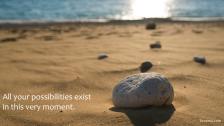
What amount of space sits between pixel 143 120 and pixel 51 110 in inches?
25.0

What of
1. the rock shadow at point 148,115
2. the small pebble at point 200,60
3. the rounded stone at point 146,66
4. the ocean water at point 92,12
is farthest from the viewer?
the ocean water at point 92,12

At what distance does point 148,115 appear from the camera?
2109 millimetres

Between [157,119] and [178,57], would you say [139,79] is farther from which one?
[178,57]

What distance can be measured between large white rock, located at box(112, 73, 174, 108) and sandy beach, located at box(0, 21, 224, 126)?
0.05 meters

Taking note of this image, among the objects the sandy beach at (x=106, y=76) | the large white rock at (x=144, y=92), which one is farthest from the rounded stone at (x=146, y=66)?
the large white rock at (x=144, y=92)

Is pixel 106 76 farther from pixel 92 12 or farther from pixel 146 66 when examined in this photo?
pixel 92 12

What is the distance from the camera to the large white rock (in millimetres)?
2127

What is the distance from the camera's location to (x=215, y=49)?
438cm

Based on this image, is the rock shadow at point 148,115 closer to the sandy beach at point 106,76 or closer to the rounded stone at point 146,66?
the sandy beach at point 106,76

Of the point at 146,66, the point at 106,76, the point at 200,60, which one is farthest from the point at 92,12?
the point at 106,76

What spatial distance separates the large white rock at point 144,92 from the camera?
2127 millimetres

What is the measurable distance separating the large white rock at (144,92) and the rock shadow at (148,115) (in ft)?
0.10

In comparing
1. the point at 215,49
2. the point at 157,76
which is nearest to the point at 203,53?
the point at 215,49

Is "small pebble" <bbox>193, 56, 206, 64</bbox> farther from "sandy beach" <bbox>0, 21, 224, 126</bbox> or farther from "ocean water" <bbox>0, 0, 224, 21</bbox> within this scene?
"ocean water" <bbox>0, 0, 224, 21</bbox>
